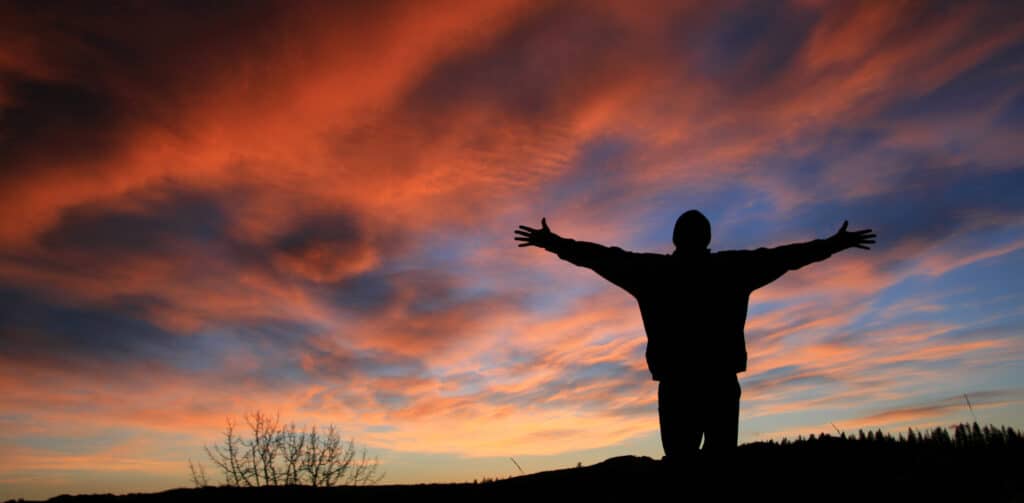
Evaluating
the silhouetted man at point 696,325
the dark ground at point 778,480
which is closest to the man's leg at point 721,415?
the silhouetted man at point 696,325

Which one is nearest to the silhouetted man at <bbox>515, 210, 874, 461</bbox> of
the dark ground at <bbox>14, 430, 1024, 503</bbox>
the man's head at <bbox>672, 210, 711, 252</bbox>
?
the man's head at <bbox>672, 210, 711, 252</bbox>

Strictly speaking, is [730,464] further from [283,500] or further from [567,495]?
[283,500]

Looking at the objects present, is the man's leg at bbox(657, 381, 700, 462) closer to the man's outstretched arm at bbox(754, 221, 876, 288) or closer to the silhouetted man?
the silhouetted man

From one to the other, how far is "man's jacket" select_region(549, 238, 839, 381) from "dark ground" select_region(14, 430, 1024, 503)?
92cm

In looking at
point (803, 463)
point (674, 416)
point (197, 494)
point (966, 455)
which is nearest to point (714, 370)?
point (674, 416)

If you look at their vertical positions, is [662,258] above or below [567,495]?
above

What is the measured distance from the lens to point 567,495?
7387 mm

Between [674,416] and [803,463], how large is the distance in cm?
216

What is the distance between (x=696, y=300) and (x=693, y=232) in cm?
59

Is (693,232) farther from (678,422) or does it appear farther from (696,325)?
(678,422)

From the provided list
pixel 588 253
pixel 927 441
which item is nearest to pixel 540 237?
pixel 588 253

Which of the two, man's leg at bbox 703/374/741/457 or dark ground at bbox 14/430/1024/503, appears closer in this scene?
man's leg at bbox 703/374/741/457

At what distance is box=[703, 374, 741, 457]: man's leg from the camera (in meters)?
5.91

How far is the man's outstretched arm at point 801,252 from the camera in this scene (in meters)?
6.42
